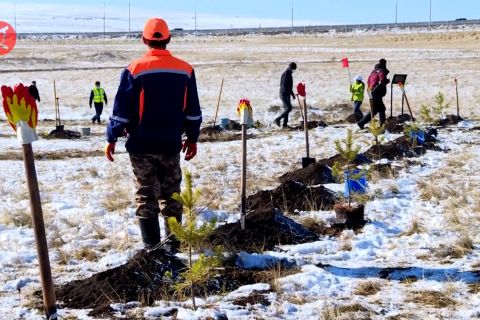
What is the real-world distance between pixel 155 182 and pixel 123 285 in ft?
3.74

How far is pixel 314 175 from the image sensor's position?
26.3 feet

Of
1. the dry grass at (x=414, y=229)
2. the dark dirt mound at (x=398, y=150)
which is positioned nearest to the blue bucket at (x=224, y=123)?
the dark dirt mound at (x=398, y=150)

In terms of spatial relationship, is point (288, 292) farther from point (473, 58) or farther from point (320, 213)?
point (473, 58)

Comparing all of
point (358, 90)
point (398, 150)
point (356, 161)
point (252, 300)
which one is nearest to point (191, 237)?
point (252, 300)

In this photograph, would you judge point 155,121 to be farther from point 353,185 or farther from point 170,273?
point 353,185

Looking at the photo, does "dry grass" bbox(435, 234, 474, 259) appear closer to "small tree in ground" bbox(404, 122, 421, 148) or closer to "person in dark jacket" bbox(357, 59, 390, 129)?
"small tree in ground" bbox(404, 122, 421, 148)

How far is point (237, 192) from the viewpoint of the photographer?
777cm

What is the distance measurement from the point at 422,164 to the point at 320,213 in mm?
Result: 3329

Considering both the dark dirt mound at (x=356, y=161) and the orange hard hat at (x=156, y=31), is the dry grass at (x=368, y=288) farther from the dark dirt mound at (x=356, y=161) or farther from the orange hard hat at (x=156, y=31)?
the dark dirt mound at (x=356, y=161)

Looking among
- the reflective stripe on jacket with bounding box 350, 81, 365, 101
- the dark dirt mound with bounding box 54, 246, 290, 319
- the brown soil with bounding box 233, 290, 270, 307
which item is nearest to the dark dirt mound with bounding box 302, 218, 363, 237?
the dark dirt mound with bounding box 54, 246, 290, 319

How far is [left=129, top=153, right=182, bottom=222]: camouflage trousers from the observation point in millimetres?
5109

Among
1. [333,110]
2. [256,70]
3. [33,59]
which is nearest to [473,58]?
[256,70]

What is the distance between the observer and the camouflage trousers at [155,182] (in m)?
5.11

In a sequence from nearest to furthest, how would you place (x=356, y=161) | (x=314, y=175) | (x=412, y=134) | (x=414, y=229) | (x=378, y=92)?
1. (x=414, y=229)
2. (x=314, y=175)
3. (x=356, y=161)
4. (x=412, y=134)
5. (x=378, y=92)
